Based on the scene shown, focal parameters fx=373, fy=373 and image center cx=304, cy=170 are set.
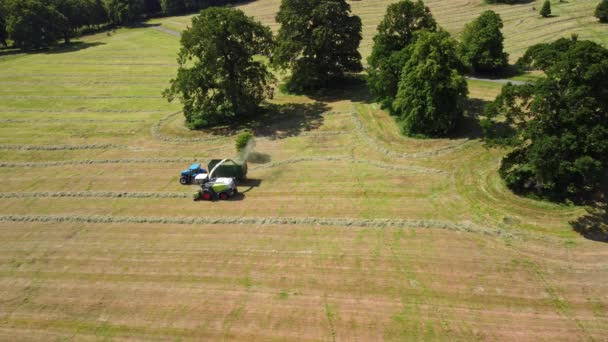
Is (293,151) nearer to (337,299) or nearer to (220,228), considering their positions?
(220,228)

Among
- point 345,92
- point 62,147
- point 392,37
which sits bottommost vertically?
point 62,147

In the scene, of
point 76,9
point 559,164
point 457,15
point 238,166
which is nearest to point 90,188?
point 238,166

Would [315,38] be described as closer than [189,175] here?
No

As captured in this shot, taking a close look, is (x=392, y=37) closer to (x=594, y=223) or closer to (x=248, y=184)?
(x=248, y=184)

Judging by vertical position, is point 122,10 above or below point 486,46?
above

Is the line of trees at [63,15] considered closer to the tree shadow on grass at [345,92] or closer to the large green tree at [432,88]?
the tree shadow on grass at [345,92]

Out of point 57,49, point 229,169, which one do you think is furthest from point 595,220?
point 57,49

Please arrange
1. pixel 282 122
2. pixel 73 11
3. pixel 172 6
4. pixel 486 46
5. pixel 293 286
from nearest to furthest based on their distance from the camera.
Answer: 1. pixel 293 286
2. pixel 282 122
3. pixel 486 46
4. pixel 73 11
5. pixel 172 6

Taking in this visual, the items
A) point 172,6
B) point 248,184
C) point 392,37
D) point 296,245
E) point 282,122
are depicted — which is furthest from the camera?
point 172,6
